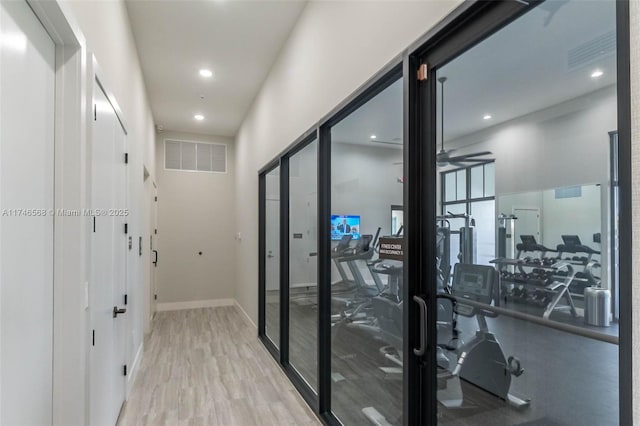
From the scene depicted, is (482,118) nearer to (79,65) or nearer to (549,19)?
(549,19)

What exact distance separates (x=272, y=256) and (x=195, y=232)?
2971 millimetres

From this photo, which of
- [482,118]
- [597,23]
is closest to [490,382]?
[482,118]

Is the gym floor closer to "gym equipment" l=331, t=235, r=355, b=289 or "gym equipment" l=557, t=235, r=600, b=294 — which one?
"gym equipment" l=557, t=235, r=600, b=294

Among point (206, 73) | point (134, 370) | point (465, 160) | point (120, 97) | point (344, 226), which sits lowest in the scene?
point (134, 370)

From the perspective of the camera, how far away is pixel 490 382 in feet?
4.33

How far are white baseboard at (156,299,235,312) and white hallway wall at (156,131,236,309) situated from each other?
0.02m

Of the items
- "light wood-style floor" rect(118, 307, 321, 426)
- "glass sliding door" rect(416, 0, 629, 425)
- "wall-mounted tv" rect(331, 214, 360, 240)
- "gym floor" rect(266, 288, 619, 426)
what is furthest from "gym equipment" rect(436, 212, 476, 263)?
"light wood-style floor" rect(118, 307, 321, 426)

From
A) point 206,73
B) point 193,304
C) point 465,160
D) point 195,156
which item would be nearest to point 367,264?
point 465,160

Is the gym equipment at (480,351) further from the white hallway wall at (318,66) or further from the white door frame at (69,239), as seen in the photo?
the white door frame at (69,239)

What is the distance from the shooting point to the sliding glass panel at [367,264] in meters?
1.89

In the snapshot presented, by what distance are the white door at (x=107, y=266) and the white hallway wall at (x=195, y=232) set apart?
3738mm

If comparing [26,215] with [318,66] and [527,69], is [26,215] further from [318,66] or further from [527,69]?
[318,66]

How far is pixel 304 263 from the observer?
3.25 meters

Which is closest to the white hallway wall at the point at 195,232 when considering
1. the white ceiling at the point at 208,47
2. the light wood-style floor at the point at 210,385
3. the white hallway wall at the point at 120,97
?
the white ceiling at the point at 208,47
